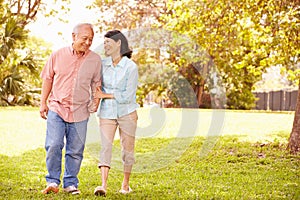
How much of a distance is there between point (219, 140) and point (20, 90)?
9474 millimetres

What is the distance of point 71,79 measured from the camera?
4742mm

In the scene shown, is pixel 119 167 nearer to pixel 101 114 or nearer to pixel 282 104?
pixel 101 114

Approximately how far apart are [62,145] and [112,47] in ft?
3.31

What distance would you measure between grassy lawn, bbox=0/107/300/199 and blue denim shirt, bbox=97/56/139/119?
→ 775 mm

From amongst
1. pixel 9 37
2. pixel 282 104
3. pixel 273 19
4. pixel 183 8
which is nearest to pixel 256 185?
pixel 273 19

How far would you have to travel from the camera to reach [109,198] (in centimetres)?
459

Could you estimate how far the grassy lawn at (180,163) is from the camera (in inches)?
201

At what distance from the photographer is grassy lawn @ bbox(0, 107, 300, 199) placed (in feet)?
16.7

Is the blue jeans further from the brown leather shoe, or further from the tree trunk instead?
the tree trunk

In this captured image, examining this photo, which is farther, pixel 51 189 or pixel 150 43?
pixel 150 43

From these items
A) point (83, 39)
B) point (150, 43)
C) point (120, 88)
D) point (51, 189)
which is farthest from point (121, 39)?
point (150, 43)

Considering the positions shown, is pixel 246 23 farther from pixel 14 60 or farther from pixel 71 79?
pixel 14 60

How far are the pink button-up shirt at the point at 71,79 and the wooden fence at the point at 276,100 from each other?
22.0 m

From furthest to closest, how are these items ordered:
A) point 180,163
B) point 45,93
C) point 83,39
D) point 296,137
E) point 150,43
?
point 150,43, point 296,137, point 180,163, point 45,93, point 83,39
